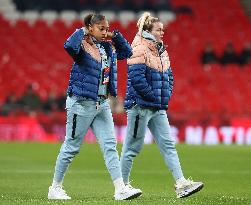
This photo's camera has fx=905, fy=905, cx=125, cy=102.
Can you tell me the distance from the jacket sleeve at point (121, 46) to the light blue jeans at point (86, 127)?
55 centimetres

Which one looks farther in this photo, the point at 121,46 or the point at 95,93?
the point at 121,46

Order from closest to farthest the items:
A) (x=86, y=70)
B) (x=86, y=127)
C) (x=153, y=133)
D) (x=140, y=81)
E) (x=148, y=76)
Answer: (x=86, y=70)
(x=86, y=127)
(x=140, y=81)
(x=148, y=76)
(x=153, y=133)

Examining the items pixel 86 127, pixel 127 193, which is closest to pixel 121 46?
→ pixel 86 127

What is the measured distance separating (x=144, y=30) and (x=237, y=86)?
21.8m

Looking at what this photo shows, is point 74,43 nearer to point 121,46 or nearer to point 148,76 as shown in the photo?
point 121,46

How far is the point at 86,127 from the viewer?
9.95 metres

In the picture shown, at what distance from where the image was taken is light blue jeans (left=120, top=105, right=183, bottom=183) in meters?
10.5

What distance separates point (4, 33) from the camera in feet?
115

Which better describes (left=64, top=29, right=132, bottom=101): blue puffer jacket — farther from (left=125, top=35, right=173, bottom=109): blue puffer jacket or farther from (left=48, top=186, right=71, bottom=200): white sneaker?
(left=48, top=186, right=71, bottom=200): white sneaker

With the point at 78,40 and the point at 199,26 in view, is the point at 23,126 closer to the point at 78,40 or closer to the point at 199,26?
the point at 199,26

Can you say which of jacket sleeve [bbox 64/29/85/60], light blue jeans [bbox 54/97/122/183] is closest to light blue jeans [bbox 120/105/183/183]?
light blue jeans [bbox 54/97/122/183]

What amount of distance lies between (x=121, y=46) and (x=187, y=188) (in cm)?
176

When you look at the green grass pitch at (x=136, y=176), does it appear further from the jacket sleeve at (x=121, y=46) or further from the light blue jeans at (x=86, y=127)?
the jacket sleeve at (x=121, y=46)

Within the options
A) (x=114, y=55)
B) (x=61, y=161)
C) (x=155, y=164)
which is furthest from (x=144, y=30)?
(x=155, y=164)
